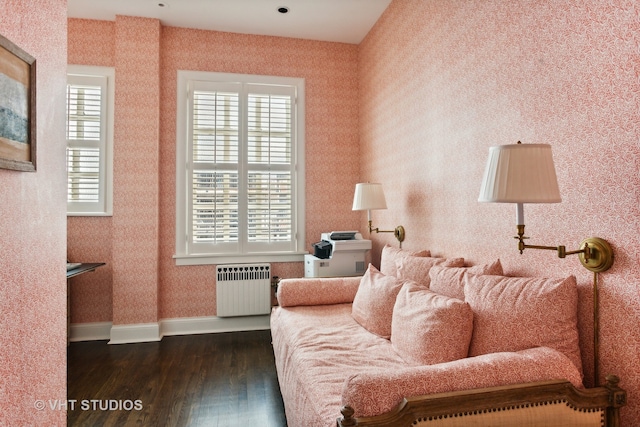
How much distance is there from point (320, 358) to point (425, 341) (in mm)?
535

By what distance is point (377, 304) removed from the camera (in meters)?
2.28

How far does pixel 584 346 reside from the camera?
150 centimetres

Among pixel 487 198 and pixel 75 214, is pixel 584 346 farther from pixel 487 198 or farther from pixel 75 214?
pixel 75 214

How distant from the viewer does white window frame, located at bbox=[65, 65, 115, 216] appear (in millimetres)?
3670

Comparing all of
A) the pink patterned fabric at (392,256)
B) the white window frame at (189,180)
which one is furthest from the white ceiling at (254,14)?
the pink patterned fabric at (392,256)

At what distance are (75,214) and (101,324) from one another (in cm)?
114

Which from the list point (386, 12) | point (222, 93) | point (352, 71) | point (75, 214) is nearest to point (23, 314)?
point (75, 214)

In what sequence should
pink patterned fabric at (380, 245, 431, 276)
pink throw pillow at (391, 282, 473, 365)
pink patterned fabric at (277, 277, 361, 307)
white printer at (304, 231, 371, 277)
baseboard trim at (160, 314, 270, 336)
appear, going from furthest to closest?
baseboard trim at (160, 314, 270, 336) → white printer at (304, 231, 371, 277) → pink patterned fabric at (277, 277, 361, 307) → pink patterned fabric at (380, 245, 431, 276) → pink throw pillow at (391, 282, 473, 365)

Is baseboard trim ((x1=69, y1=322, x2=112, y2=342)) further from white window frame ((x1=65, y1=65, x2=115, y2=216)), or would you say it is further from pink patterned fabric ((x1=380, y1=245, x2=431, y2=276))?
pink patterned fabric ((x1=380, y1=245, x2=431, y2=276))

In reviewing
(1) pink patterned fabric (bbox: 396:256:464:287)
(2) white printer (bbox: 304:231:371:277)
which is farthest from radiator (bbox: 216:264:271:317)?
(1) pink patterned fabric (bbox: 396:256:464:287)

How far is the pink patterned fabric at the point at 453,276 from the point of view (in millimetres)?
1878

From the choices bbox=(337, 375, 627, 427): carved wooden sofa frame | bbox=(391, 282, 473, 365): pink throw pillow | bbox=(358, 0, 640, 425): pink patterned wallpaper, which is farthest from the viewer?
bbox=(391, 282, 473, 365): pink throw pillow

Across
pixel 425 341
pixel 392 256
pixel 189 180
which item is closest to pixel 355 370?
pixel 425 341

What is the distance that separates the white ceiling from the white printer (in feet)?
7.11
